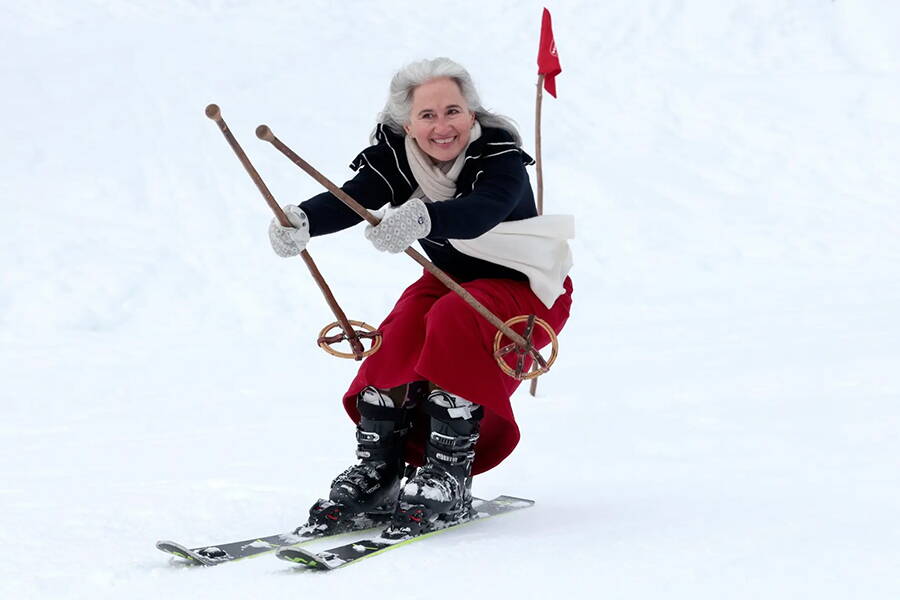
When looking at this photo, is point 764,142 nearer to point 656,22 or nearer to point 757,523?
point 656,22

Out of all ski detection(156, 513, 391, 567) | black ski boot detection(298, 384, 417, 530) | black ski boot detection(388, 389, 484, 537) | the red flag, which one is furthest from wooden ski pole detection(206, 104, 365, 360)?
the red flag

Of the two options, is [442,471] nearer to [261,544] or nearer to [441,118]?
[261,544]

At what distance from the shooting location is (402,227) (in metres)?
2.18

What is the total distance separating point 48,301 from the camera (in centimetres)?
655

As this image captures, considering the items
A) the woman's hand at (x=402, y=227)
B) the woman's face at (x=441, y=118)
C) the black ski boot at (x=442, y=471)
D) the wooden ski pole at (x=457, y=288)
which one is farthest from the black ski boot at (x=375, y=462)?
the woman's face at (x=441, y=118)

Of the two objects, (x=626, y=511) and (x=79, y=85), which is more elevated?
(x=79, y=85)

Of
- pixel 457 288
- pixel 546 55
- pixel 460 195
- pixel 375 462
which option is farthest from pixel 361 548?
pixel 546 55

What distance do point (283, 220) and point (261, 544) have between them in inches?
27.7

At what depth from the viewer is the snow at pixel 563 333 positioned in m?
2.29

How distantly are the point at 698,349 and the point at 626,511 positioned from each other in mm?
2832

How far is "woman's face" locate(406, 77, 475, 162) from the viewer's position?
254 centimetres

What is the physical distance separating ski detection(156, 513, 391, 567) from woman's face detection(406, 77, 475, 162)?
0.88 m

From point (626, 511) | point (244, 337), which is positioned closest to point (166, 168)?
point (244, 337)

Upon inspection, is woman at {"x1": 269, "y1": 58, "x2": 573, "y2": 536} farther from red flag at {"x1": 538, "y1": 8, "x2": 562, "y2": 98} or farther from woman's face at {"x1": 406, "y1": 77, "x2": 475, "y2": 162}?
red flag at {"x1": 538, "y1": 8, "x2": 562, "y2": 98}
